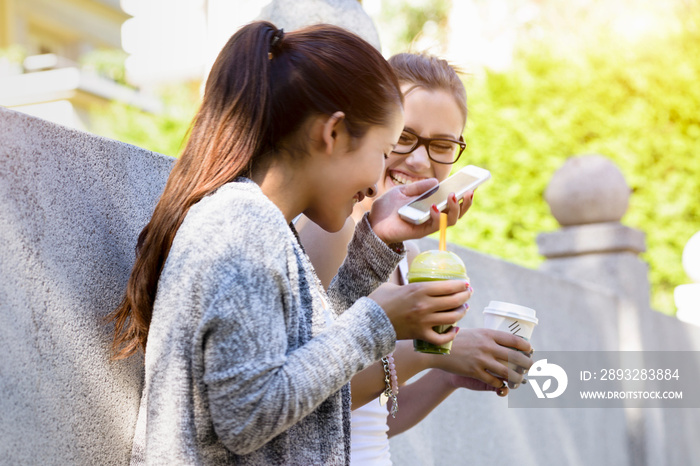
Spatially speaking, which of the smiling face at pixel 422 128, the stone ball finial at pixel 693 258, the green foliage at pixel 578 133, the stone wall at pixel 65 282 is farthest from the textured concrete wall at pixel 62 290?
the green foliage at pixel 578 133

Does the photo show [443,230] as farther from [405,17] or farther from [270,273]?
[405,17]

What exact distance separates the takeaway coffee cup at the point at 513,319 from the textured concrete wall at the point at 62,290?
3.28 feet

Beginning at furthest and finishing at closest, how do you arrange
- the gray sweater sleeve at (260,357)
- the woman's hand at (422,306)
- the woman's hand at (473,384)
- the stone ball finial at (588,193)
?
the stone ball finial at (588,193) → the woman's hand at (473,384) → the woman's hand at (422,306) → the gray sweater sleeve at (260,357)

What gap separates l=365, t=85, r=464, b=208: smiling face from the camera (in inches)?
103

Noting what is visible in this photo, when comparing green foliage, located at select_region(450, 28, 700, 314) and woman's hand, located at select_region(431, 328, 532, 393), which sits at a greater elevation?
green foliage, located at select_region(450, 28, 700, 314)

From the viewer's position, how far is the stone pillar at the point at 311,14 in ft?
10.2

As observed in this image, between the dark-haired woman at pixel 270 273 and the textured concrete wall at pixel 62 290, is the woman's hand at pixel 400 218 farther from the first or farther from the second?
the textured concrete wall at pixel 62 290

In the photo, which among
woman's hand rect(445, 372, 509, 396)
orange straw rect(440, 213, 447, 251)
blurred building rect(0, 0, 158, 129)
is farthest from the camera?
blurred building rect(0, 0, 158, 129)

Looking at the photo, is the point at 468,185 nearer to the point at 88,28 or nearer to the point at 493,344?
the point at 493,344

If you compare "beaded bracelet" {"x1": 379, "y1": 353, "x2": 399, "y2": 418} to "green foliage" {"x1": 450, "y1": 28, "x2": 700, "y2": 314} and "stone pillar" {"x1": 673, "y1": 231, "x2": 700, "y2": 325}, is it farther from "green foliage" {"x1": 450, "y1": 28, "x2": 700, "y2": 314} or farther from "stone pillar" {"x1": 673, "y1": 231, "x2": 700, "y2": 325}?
"green foliage" {"x1": 450, "y1": 28, "x2": 700, "y2": 314}

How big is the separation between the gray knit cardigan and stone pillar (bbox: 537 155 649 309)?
188 inches

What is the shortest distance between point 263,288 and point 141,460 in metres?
0.58

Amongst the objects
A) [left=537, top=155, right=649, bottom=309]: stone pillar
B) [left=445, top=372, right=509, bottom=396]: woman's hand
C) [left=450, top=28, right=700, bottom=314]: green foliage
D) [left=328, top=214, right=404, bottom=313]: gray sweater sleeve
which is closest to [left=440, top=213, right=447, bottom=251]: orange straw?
[left=328, top=214, right=404, bottom=313]: gray sweater sleeve

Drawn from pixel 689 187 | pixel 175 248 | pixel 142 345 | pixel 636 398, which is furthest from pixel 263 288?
pixel 689 187
